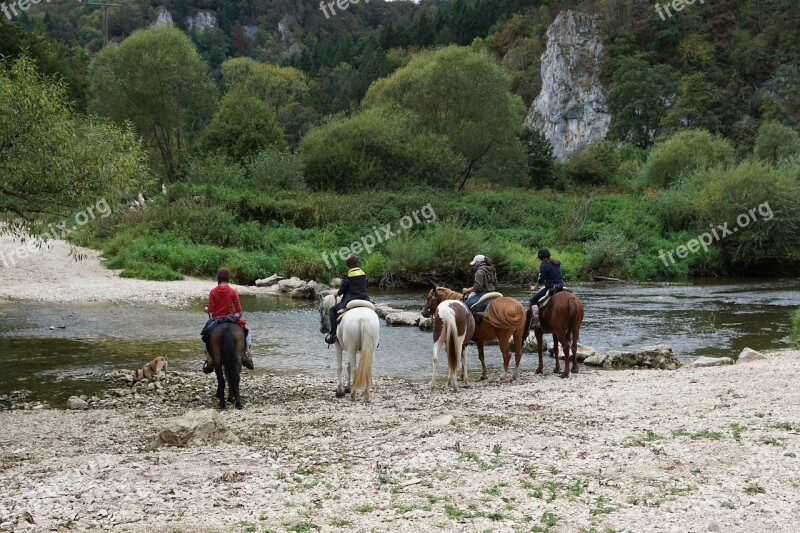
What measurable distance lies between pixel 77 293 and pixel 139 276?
4.91 metres

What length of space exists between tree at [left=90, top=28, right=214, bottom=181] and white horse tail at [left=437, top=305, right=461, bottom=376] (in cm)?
4678

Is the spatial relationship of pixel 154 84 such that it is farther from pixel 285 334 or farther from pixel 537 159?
pixel 285 334

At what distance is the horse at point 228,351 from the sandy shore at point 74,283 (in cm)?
1674

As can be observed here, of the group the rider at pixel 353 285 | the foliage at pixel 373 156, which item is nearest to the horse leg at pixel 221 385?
the rider at pixel 353 285

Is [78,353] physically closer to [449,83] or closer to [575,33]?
[449,83]

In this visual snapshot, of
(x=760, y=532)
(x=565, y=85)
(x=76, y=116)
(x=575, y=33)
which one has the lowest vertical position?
(x=760, y=532)

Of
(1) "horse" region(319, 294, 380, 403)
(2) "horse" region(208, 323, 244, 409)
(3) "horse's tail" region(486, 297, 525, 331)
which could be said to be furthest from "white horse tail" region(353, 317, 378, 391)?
(3) "horse's tail" region(486, 297, 525, 331)

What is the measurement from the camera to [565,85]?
110m

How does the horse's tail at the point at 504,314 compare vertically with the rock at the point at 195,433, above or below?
above

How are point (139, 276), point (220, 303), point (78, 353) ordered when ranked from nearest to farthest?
point (220, 303)
point (78, 353)
point (139, 276)

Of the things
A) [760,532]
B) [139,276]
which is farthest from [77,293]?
[760,532]

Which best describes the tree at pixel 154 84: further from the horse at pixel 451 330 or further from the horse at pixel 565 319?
the horse at pixel 451 330

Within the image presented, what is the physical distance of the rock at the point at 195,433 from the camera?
1082cm

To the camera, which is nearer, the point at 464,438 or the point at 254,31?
the point at 464,438
